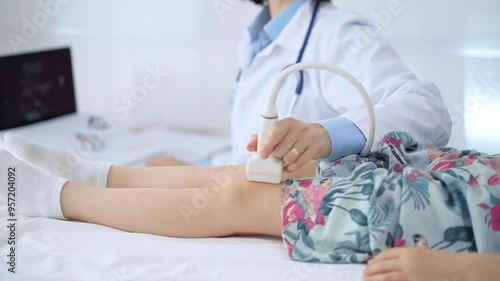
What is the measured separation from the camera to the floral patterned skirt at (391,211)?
2.78ft

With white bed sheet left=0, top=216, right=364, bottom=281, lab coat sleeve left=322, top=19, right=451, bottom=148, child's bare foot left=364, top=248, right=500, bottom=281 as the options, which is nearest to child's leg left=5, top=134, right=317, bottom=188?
white bed sheet left=0, top=216, right=364, bottom=281

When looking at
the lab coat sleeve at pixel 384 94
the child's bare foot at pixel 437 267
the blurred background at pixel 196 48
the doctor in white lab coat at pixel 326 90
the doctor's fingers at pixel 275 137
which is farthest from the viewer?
the blurred background at pixel 196 48

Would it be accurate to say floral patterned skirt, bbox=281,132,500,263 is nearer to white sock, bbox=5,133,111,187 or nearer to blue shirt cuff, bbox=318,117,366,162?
blue shirt cuff, bbox=318,117,366,162

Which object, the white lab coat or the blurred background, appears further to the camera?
the blurred background

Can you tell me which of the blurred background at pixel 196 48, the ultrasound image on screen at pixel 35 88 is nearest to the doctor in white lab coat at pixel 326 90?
the blurred background at pixel 196 48

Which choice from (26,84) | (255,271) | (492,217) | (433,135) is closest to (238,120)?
(433,135)

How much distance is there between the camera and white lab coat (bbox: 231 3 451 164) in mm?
1149

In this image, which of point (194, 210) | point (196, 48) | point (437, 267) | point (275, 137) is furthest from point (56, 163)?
point (196, 48)

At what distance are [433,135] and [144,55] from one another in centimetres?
148

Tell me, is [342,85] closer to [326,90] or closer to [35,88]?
[326,90]

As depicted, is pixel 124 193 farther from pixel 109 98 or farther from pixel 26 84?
pixel 109 98

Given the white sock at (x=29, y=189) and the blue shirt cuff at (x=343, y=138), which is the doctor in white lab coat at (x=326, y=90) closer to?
the blue shirt cuff at (x=343, y=138)

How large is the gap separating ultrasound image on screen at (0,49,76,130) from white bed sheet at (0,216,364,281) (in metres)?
1.18

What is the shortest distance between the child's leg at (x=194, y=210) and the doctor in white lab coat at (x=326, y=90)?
0.28ft
